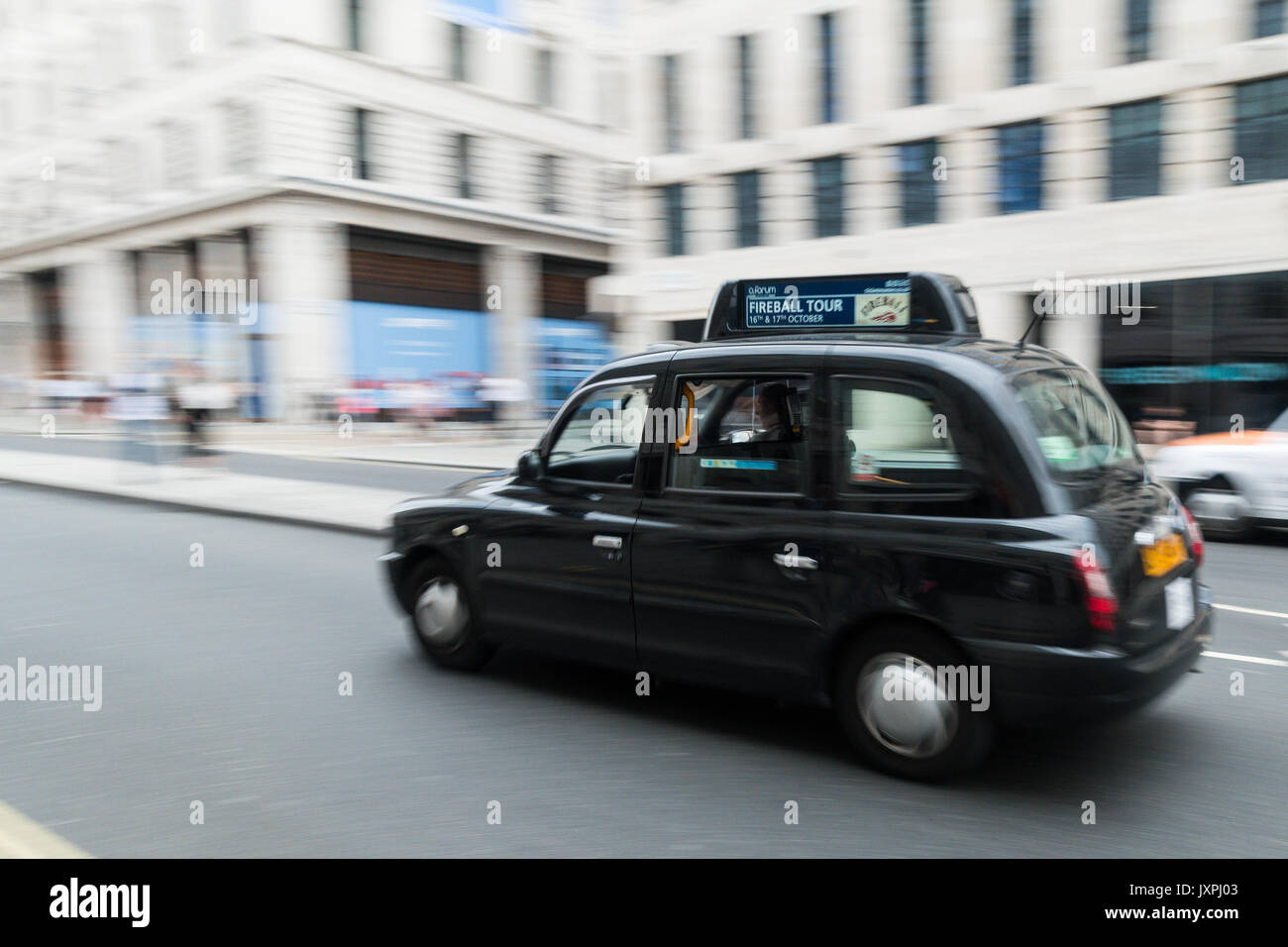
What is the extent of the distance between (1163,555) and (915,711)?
114cm

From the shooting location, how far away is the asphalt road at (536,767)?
12.2 feet

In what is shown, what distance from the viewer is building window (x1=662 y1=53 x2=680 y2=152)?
2745 centimetres

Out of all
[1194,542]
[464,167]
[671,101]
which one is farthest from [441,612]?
[464,167]

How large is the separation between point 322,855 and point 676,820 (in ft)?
3.91

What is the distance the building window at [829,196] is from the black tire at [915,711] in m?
21.7

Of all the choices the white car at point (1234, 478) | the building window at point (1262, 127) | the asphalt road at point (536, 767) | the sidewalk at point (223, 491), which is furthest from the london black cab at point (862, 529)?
the building window at point (1262, 127)

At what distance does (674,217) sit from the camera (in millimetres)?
27781

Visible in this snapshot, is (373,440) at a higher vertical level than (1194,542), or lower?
lower

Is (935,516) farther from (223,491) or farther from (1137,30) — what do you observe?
(1137,30)

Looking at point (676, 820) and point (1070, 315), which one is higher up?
point (1070, 315)

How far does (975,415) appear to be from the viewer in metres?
4.05
